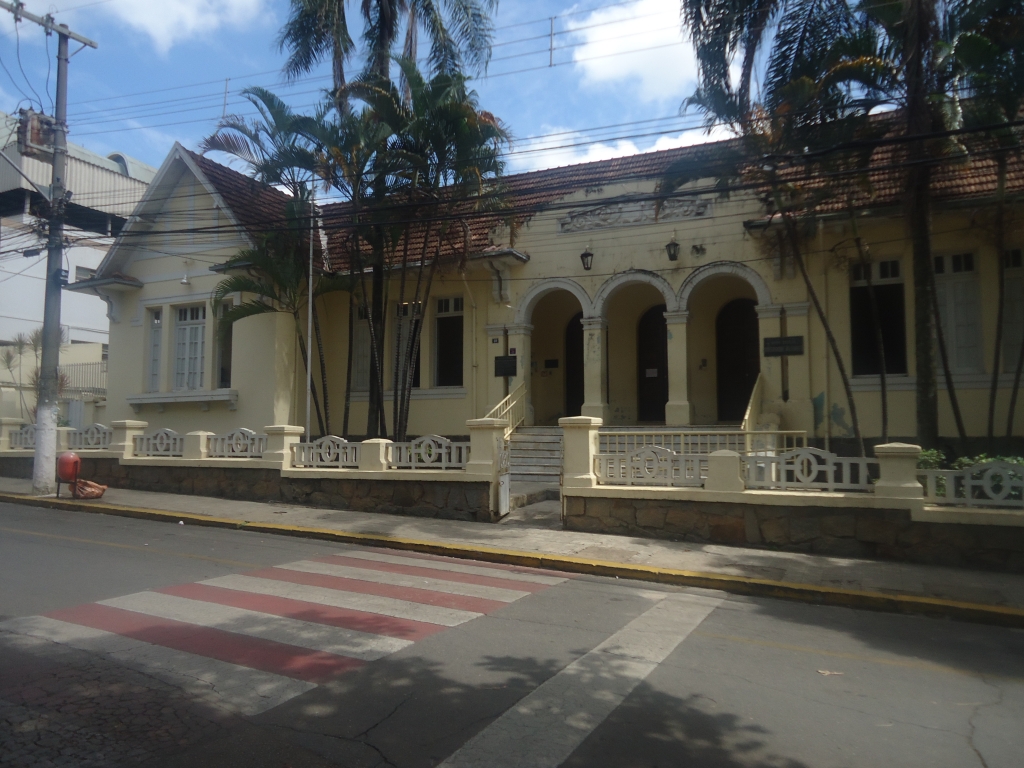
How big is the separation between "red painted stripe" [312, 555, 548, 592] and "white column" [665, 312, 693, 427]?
25.8ft

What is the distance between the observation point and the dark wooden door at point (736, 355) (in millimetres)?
17234

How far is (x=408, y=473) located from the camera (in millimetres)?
12891

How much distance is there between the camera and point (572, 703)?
4797mm

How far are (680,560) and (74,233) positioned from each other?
994 inches

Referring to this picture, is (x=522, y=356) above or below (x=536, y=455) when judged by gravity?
above

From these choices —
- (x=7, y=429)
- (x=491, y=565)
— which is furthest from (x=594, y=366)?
(x=7, y=429)

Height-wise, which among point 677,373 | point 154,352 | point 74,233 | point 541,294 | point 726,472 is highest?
Result: point 74,233

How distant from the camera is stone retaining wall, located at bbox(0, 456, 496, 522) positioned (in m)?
12.5

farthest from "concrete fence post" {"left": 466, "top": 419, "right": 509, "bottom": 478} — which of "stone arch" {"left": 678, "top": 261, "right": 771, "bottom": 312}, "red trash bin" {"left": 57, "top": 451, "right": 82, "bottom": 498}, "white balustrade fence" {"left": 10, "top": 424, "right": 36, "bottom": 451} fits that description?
"white balustrade fence" {"left": 10, "top": 424, "right": 36, "bottom": 451}

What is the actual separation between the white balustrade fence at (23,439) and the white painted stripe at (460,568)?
12.1 meters

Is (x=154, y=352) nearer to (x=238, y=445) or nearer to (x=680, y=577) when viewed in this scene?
(x=238, y=445)

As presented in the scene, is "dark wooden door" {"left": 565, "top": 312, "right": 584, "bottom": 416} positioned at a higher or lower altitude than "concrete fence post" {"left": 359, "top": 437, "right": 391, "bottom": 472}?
higher

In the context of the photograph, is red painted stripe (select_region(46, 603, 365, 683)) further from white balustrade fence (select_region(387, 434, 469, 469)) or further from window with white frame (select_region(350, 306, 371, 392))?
window with white frame (select_region(350, 306, 371, 392))

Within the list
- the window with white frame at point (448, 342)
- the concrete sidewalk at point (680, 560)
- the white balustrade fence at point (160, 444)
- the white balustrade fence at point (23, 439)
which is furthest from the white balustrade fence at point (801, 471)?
the white balustrade fence at point (23, 439)
